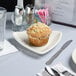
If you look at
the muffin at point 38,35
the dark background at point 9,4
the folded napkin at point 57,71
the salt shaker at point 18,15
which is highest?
the dark background at point 9,4

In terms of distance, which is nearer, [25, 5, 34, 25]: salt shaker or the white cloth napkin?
the white cloth napkin

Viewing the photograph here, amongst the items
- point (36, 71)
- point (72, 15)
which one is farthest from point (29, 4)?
point (36, 71)

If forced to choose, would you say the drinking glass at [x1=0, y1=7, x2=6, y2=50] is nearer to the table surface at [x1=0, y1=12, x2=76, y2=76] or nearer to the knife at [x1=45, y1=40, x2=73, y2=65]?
the table surface at [x1=0, y1=12, x2=76, y2=76]

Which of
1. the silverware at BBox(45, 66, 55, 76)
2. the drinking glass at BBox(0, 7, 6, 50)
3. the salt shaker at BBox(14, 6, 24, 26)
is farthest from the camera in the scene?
the salt shaker at BBox(14, 6, 24, 26)

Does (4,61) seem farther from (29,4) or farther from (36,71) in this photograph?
(29,4)

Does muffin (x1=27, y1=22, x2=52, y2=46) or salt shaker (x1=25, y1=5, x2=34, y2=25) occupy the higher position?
salt shaker (x1=25, y1=5, x2=34, y2=25)

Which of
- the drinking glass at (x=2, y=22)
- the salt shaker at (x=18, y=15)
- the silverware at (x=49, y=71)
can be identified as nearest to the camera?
the silverware at (x=49, y=71)

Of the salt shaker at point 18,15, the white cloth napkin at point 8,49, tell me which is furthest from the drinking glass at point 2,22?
the salt shaker at point 18,15

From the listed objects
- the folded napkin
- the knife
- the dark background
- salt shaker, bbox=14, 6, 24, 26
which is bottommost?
the folded napkin

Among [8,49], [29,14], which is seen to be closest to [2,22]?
[8,49]

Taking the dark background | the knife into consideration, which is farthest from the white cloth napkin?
the dark background

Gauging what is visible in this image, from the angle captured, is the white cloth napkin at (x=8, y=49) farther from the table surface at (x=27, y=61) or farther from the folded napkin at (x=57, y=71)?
the folded napkin at (x=57, y=71)

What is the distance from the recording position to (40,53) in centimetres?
82

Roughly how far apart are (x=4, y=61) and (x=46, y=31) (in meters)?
0.20
